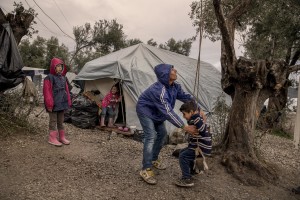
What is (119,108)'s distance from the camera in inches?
331

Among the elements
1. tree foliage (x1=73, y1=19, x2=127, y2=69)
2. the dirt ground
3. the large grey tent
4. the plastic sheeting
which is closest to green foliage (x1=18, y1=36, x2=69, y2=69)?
tree foliage (x1=73, y1=19, x2=127, y2=69)

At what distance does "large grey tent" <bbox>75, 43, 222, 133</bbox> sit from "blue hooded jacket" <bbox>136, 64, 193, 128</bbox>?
112 inches

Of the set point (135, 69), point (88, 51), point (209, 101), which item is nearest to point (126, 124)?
point (135, 69)

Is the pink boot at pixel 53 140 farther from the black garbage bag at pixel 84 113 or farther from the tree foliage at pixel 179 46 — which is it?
the tree foliage at pixel 179 46

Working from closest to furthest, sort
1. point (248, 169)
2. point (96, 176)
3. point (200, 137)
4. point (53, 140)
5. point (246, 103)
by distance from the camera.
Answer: point (200, 137) < point (96, 176) < point (248, 169) < point (246, 103) < point (53, 140)

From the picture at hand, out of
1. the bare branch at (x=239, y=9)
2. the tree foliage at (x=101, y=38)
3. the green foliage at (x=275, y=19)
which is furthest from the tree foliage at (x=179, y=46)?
the bare branch at (x=239, y=9)

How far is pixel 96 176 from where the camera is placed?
13.5 ft

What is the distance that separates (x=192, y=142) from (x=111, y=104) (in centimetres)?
433

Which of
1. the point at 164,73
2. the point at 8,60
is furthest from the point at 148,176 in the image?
the point at 8,60

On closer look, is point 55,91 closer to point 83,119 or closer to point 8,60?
point 8,60

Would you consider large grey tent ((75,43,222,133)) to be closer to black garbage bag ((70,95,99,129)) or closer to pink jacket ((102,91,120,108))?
pink jacket ((102,91,120,108))

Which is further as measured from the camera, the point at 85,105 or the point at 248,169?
the point at 85,105

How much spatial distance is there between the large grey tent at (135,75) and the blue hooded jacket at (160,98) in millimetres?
2840

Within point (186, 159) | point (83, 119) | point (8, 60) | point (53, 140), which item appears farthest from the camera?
point (83, 119)
